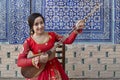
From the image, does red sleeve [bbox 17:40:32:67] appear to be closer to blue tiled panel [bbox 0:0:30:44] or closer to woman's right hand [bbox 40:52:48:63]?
woman's right hand [bbox 40:52:48:63]

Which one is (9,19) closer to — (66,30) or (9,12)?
(9,12)

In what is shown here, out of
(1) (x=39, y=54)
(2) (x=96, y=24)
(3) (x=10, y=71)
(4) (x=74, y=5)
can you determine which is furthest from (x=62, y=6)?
(1) (x=39, y=54)

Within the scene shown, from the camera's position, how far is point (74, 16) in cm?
470

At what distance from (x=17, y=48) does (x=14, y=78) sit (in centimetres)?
41

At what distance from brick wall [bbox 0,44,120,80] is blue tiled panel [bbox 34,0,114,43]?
0.13 m

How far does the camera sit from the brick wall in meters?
4.74

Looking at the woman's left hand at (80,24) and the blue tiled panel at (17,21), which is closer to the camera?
the woman's left hand at (80,24)

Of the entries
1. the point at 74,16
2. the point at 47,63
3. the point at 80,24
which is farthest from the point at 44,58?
the point at 74,16

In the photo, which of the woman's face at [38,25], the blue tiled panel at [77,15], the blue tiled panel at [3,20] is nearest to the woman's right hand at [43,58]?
the woman's face at [38,25]

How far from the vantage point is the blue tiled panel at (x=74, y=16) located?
4695 millimetres

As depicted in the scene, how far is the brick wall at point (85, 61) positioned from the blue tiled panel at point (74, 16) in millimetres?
134

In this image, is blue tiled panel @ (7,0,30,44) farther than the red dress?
Yes

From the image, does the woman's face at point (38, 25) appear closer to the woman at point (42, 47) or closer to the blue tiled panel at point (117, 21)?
the woman at point (42, 47)

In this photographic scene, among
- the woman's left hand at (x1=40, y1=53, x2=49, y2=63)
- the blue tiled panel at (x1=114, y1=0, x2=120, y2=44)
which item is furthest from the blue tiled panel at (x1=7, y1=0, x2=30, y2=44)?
the woman's left hand at (x1=40, y1=53, x2=49, y2=63)
